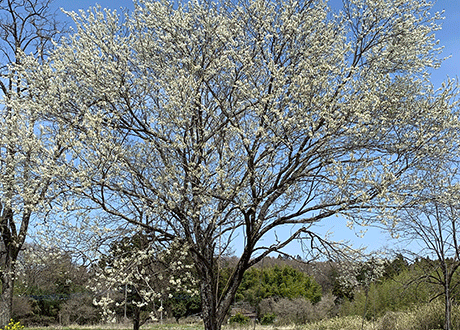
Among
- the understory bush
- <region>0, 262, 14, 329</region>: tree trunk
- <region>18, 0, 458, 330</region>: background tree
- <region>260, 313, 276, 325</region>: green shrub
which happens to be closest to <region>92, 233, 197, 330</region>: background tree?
<region>18, 0, 458, 330</region>: background tree

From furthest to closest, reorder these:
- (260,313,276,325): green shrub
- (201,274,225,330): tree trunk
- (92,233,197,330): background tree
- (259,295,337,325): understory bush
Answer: (260,313,276,325): green shrub
(259,295,337,325): understory bush
(201,274,225,330): tree trunk
(92,233,197,330): background tree

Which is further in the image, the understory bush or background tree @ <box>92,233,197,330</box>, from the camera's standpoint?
the understory bush

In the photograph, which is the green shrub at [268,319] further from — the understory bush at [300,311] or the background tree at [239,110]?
the background tree at [239,110]

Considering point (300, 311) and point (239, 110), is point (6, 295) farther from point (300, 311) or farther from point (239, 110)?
point (300, 311)

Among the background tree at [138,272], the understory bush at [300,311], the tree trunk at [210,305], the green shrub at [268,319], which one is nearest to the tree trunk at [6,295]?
the background tree at [138,272]

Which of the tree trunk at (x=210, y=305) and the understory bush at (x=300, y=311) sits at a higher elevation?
the tree trunk at (x=210, y=305)

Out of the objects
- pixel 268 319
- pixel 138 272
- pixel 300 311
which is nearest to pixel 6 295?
pixel 138 272

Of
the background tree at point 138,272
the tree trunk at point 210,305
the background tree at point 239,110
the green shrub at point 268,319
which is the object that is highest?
the background tree at point 239,110

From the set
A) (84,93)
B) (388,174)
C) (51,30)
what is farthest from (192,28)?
(51,30)

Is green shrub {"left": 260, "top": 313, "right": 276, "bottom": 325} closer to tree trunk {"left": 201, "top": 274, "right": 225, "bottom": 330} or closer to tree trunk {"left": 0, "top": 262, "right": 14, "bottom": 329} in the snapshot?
tree trunk {"left": 0, "top": 262, "right": 14, "bottom": 329}

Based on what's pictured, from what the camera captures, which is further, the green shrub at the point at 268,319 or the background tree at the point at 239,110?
the green shrub at the point at 268,319

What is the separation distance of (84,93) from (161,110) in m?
1.54

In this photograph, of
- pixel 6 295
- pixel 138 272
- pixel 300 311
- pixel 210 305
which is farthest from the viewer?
pixel 300 311

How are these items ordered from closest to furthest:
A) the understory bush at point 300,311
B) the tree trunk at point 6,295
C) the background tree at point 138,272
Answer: the background tree at point 138,272 < the tree trunk at point 6,295 < the understory bush at point 300,311
